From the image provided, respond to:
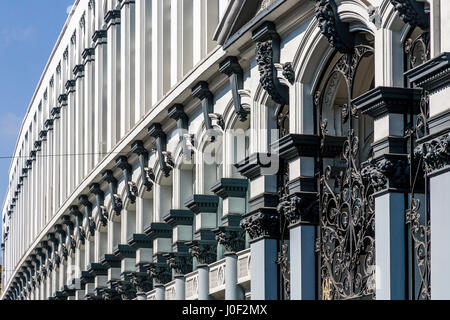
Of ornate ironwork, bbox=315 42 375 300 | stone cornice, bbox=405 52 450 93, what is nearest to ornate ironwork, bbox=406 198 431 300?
ornate ironwork, bbox=315 42 375 300

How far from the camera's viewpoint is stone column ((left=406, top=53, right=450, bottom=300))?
23.4m

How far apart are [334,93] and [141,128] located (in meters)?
16.1

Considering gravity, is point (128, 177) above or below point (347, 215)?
above

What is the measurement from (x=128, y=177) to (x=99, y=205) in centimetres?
529

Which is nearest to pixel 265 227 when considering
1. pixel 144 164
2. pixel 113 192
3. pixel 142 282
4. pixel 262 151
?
pixel 262 151

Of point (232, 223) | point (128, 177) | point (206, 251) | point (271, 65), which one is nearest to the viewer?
point (271, 65)

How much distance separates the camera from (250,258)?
3525 cm

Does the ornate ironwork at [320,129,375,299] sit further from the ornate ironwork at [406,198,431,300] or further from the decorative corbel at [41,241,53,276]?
the decorative corbel at [41,241,53,276]

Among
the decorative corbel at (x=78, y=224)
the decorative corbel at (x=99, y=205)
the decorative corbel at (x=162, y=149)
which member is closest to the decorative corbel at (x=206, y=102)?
the decorative corbel at (x=162, y=149)

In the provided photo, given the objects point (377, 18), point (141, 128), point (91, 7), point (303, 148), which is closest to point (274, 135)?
point (303, 148)

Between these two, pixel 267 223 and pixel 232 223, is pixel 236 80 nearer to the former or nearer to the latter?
pixel 232 223

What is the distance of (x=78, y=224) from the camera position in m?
60.0

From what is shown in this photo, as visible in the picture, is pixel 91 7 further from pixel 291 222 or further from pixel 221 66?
pixel 291 222

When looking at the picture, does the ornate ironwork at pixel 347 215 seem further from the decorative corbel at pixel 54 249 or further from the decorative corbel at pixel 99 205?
the decorative corbel at pixel 54 249
